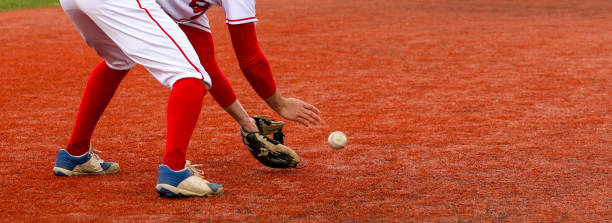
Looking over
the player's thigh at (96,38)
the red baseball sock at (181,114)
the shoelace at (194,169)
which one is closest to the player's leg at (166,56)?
the red baseball sock at (181,114)

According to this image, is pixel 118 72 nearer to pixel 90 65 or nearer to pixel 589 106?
pixel 589 106

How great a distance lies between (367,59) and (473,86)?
2.07 metres

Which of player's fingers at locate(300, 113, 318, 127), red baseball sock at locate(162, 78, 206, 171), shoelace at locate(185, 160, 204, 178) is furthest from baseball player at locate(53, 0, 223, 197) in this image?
player's fingers at locate(300, 113, 318, 127)

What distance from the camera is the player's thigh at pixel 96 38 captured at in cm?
354

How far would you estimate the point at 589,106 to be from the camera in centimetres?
586

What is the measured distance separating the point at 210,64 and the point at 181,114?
2.32 ft

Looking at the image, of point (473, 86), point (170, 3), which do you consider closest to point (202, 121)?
point (170, 3)

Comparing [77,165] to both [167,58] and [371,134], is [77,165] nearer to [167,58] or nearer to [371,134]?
[167,58]

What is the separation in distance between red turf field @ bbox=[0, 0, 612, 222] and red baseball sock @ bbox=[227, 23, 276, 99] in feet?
1.59

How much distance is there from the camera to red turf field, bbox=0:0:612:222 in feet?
11.2

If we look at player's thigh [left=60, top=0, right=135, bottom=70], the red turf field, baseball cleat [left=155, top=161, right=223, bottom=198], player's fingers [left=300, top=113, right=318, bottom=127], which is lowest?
the red turf field

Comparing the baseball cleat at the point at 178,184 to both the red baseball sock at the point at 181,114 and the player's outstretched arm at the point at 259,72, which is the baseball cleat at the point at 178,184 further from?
the player's outstretched arm at the point at 259,72

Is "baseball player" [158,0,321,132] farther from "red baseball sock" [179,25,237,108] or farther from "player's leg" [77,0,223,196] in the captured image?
"player's leg" [77,0,223,196]

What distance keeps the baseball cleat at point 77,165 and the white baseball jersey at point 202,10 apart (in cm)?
86
